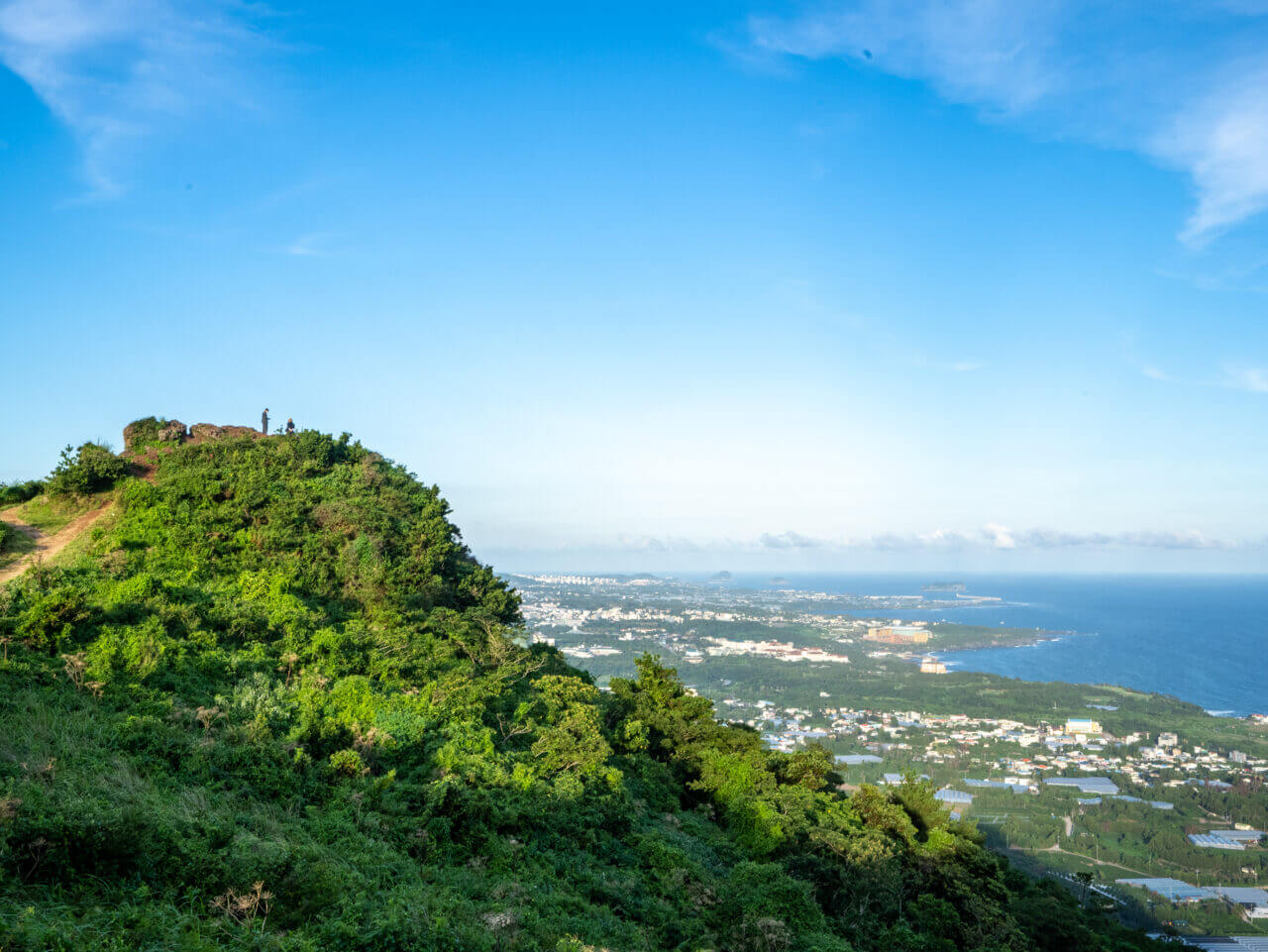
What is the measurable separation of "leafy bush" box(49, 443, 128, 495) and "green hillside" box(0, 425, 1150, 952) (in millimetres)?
92

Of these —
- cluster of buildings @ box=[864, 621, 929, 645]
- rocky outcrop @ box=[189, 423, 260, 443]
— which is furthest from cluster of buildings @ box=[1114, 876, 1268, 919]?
cluster of buildings @ box=[864, 621, 929, 645]

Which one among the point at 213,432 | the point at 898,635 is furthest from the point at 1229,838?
the point at 898,635

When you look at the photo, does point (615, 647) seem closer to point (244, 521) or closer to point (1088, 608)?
point (244, 521)

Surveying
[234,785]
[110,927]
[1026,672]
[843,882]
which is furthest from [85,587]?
[1026,672]

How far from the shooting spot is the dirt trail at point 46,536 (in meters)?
14.0

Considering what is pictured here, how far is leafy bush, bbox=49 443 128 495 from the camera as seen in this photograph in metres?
17.7

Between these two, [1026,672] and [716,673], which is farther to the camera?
[1026,672]

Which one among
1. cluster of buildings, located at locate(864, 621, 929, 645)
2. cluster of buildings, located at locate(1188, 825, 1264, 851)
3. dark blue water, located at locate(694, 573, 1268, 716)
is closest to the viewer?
cluster of buildings, located at locate(1188, 825, 1264, 851)

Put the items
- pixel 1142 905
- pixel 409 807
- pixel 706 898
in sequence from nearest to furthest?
1. pixel 409 807
2. pixel 706 898
3. pixel 1142 905

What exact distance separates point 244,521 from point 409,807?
37.5 feet

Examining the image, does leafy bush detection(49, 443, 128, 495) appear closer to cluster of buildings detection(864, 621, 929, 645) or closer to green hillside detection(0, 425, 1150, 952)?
green hillside detection(0, 425, 1150, 952)

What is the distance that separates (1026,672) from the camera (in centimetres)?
9906

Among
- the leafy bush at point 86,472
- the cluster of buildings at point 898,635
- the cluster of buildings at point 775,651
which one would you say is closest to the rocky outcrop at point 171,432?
the leafy bush at point 86,472

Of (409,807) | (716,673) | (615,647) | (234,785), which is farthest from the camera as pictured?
(615,647)
